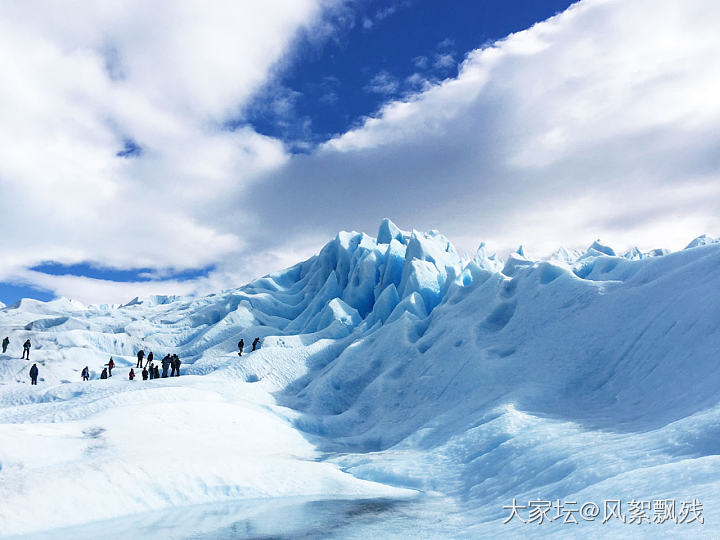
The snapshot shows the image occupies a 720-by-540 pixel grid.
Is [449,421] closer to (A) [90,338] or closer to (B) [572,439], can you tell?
(B) [572,439]

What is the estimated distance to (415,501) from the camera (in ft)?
39.8

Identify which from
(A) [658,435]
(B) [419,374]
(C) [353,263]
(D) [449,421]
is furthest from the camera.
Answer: (C) [353,263]

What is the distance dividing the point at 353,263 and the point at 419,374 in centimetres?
2631

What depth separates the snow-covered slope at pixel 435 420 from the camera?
9852 mm

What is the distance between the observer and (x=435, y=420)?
60.4ft

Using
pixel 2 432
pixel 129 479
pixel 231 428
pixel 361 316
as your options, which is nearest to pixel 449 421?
pixel 231 428

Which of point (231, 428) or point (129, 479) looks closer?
point (129, 479)

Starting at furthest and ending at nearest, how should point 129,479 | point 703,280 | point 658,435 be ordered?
point 703,280
point 129,479
point 658,435

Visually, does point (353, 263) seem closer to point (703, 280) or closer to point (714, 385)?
point (703, 280)

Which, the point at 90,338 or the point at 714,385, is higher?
the point at 90,338

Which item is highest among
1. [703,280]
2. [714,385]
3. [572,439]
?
[703,280]

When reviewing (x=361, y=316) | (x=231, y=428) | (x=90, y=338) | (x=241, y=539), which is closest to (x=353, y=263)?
(x=361, y=316)

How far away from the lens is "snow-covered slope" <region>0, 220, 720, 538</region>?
9.85 m

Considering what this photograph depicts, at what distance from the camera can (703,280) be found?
16.7 m
